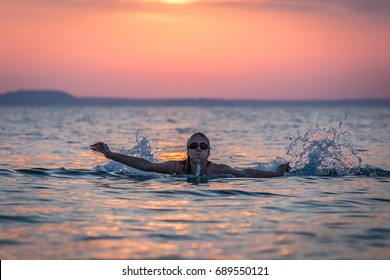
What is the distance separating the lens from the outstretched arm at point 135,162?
12993 mm

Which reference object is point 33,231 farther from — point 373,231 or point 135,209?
point 373,231

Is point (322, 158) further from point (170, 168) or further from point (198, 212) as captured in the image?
point (198, 212)

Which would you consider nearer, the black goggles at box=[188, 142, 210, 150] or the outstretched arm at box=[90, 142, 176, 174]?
the outstretched arm at box=[90, 142, 176, 174]

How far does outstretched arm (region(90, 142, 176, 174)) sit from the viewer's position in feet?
42.6

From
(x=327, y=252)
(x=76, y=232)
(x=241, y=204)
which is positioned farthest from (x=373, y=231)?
(x=76, y=232)

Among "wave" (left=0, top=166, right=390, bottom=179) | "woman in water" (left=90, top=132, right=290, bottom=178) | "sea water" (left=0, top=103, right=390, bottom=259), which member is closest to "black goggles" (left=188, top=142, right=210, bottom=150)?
"woman in water" (left=90, top=132, right=290, bottom=178)

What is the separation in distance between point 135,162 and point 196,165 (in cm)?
145

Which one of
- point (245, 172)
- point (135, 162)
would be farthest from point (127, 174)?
point (245, 172)

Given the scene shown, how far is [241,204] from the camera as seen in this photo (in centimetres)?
1155

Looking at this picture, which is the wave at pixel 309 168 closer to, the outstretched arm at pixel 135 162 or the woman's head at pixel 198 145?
the outstretched arm at pixel 135 162

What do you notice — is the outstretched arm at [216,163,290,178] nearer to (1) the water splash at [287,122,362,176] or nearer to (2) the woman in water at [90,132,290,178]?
(2) the woman in water at [90,132,290,178]

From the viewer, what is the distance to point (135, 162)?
13789 mm

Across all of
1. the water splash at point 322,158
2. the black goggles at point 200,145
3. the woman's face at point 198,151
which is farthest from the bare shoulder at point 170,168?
the water splash at point 322,158

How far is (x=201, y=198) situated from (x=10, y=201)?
3352mm
